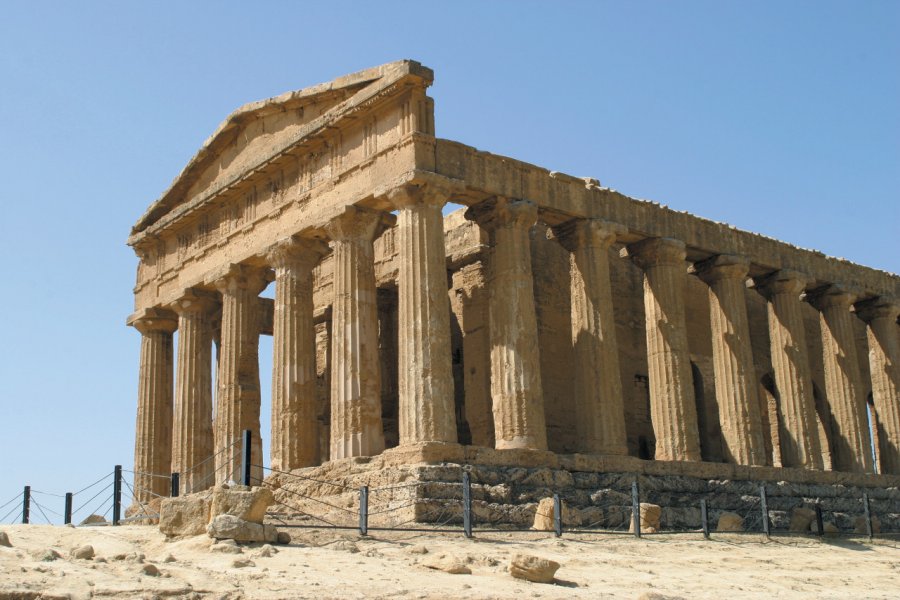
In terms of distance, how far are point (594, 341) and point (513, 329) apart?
7.75 ft

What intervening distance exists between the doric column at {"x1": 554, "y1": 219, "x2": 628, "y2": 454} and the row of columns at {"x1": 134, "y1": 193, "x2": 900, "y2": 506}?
31 mm

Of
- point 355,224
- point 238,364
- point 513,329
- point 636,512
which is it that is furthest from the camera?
point 238,364

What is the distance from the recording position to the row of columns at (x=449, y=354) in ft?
70.4

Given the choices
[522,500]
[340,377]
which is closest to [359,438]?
[340,377]

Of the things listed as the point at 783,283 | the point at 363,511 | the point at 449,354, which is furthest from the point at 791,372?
the point at 363,511

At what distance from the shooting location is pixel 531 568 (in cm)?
1331

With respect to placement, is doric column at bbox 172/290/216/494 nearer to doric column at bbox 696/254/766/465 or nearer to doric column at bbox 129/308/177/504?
doric column at bbox 129/308/177/504

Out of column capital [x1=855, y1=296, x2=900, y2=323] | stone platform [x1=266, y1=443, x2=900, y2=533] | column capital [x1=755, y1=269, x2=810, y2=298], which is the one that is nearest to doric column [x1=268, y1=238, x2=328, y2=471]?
stone platform [x1=266, y1=443, x2=900, y2=533]

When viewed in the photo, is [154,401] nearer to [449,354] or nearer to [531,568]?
[449,354]

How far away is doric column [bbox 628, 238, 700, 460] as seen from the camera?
2492 cm

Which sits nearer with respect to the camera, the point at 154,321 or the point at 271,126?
the point at 271,126

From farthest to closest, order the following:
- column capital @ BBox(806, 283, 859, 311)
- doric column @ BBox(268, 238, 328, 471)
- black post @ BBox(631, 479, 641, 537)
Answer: column capital @ BBox(806, 283, 859, 311) → doric column @ BBox(268, 238, 328, 471) → black post @ BBox(631, 479, 641, 537)

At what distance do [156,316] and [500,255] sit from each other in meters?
10.6

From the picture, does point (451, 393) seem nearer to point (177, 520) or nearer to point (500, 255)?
point (500, 255)
